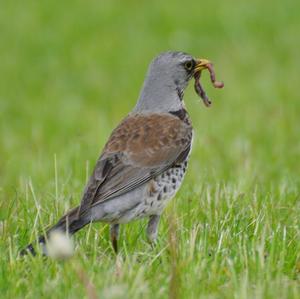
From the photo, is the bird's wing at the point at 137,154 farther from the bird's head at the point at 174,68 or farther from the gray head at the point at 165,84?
the bird's head at the point at 174,68

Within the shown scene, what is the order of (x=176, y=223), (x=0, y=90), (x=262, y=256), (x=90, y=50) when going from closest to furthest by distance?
1. (x=262, y=256)
2. (x=176, y=223)
3. (x=0, y=90)
4. (x=90, y=50)

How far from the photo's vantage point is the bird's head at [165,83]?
689cm

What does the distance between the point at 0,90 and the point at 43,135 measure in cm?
262

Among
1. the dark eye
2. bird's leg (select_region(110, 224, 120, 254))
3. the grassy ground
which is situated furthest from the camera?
the dark eye

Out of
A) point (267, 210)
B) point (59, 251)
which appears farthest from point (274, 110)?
point (59, 251)

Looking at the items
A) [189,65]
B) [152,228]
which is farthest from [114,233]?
[189,65]

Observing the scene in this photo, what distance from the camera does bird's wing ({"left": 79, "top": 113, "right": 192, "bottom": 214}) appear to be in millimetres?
6148

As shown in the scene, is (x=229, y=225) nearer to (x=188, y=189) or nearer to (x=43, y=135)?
(x=188, y=189)

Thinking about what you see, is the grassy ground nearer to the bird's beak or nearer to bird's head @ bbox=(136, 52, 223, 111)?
bird's head @ bbox=(136, 52, 223, 111)

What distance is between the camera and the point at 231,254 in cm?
564

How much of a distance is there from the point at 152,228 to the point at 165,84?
1160 mm

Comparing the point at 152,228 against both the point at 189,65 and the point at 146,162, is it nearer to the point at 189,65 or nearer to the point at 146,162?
the point at 146,162

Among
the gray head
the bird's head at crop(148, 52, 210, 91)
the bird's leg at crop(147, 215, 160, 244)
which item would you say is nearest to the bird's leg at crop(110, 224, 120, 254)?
the bird's leg at crop(147, 215, 160, 244)

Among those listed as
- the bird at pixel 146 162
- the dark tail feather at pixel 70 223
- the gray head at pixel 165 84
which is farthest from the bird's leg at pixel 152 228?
the gray head at pixel 165 84
